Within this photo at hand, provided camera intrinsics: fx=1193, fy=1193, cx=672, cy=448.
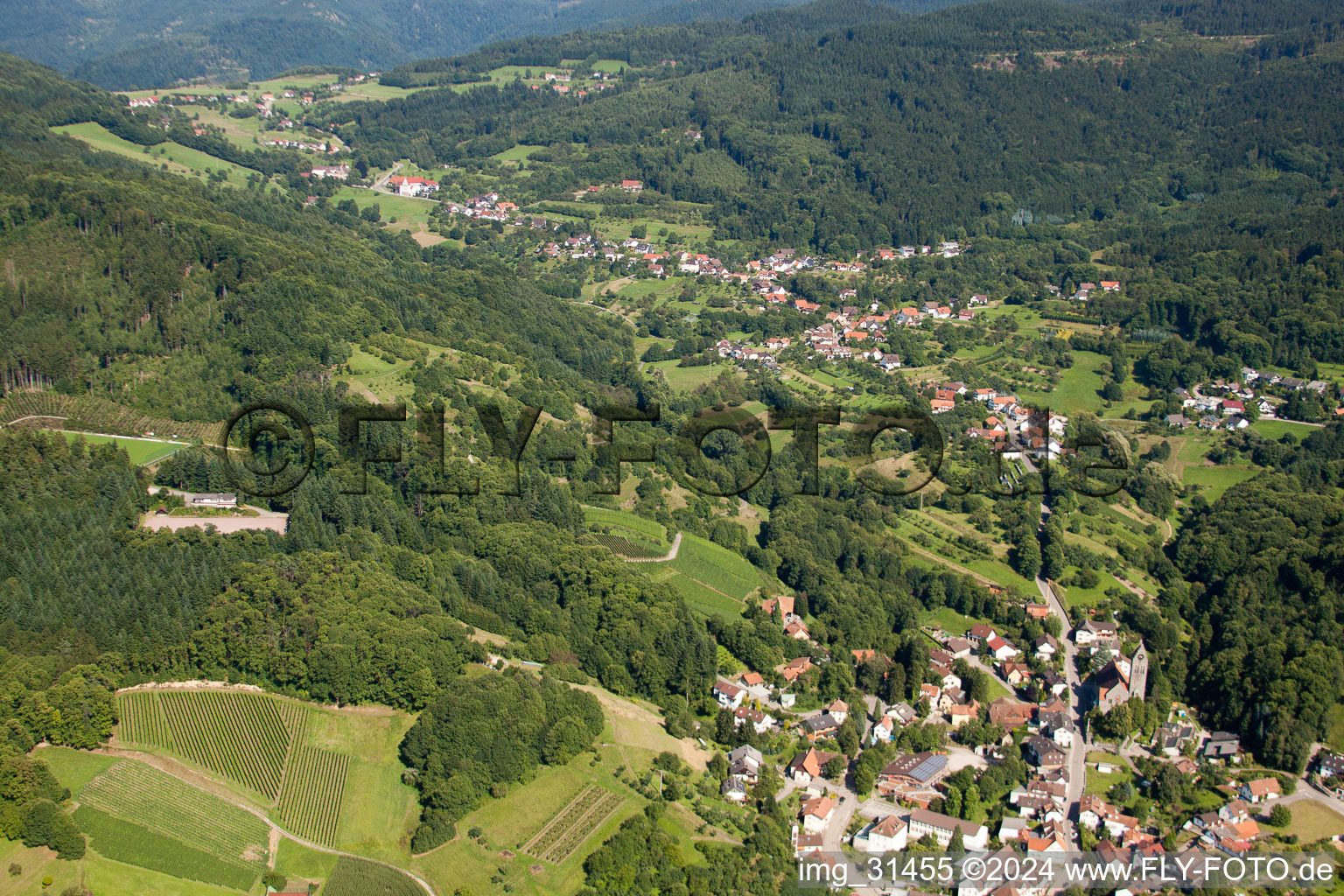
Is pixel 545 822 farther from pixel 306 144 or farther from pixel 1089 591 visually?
pixel 306 144

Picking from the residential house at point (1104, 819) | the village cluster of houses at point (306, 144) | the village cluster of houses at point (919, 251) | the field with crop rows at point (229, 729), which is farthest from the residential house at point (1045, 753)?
the village cluster of houses at point (306, 144)

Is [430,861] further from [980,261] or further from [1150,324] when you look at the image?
[980,261]

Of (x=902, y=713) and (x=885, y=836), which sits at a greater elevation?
(x=885, y=836)

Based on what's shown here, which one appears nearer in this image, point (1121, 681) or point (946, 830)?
point (946, 830)

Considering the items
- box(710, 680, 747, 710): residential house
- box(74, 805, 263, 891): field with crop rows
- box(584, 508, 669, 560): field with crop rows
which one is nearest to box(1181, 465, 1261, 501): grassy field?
box(584, 508, 669, 560): field with crop rows

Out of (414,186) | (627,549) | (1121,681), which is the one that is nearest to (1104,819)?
(1121,681)

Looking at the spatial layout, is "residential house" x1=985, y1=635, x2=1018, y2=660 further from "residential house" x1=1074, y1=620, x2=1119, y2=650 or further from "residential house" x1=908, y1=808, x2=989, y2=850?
"residential house" x1=908, y1=808, x2=989, y2=850

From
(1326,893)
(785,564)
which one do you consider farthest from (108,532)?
(1326,893)
